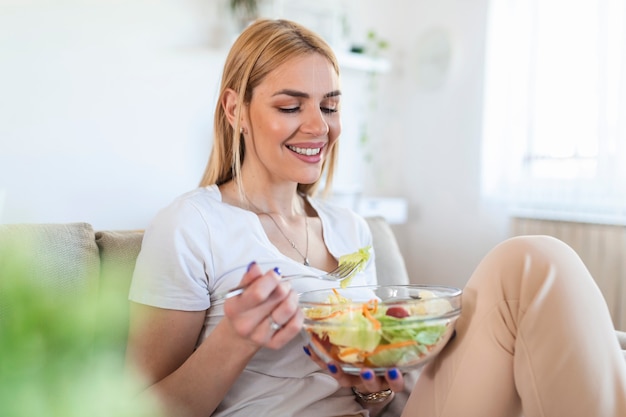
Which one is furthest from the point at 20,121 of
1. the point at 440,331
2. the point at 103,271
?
the point at 440,331

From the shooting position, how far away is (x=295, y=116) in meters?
1.28

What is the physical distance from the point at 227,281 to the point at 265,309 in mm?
383

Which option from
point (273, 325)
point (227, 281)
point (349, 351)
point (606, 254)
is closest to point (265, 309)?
point (273, 325)

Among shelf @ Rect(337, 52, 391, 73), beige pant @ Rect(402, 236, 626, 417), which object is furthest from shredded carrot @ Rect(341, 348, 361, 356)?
shelf @ Rect(337, 52, 391, 73)

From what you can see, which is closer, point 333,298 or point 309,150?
point 333,298

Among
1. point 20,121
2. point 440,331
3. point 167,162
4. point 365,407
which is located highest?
point 20,121

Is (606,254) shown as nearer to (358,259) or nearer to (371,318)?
(358,259)

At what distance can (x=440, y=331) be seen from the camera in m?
0.87

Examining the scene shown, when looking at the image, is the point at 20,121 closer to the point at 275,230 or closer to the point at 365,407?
the point at 275,230

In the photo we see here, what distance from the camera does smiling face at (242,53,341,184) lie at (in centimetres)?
127

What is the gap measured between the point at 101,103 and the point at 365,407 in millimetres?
1612

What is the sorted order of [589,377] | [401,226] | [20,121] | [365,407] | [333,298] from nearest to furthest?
[589,377] < [333,298] < [365,407] < [20,121] < [401,226]

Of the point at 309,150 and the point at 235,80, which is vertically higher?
the point at 235,80

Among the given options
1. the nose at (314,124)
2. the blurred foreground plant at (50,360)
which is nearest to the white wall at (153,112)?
the nose at (314,124)
